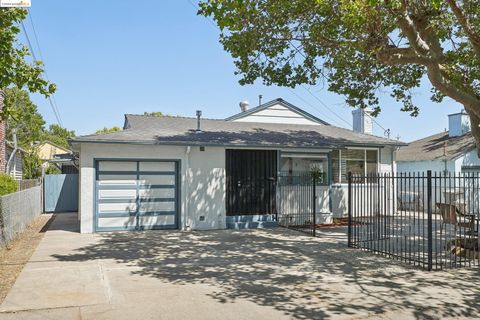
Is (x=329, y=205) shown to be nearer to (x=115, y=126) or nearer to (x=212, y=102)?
(x=212, y=102)

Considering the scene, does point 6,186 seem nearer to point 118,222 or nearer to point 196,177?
point 118,222

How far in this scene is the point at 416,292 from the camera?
657cm

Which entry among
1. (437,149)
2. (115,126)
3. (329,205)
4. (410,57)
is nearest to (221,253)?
(410,57)

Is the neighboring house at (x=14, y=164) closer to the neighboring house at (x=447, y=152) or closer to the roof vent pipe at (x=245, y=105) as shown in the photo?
the roof vent pipe at (x=245, y=105)

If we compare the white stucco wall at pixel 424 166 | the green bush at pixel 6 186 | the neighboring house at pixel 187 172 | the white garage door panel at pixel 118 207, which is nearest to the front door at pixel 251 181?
the neighboring house at pixel 187 172

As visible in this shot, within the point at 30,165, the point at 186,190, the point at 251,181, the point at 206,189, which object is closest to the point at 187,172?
the point at 186,190

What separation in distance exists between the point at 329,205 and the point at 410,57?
7.93 meters

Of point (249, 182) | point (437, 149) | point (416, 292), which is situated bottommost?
point (416, 292)

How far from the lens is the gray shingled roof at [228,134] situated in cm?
1320

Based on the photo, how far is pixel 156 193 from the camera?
13.5 metres

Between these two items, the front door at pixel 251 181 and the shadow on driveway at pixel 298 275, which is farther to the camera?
the front door at pixel 251 181

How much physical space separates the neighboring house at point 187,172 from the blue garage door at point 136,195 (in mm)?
30

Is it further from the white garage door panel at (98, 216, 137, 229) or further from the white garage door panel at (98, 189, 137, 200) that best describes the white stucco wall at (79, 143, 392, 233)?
the white garage door panel at (98, 216, 137, 229)

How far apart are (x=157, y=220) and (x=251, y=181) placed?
3.54 meters
